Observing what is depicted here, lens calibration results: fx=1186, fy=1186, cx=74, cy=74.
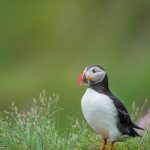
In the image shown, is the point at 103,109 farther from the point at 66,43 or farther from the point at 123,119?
the point at 66,43

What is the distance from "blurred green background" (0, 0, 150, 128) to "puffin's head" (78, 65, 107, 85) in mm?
11157

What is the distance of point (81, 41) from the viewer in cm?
2775

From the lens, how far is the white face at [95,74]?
1169 cm

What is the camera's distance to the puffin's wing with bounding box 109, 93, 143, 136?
11688 millimetres

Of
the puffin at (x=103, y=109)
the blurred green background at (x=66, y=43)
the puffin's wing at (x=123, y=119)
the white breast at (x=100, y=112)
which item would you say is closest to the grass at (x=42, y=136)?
the puffin's wing at (x=123, y=119)

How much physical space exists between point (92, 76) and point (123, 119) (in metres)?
0.55

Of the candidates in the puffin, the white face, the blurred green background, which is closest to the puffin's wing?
the puffin

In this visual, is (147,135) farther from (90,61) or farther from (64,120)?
(90,61)

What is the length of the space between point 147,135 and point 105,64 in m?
12.7

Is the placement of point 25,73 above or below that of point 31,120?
below

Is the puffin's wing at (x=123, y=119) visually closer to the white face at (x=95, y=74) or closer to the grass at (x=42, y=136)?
the white face at (x=95, y=74)

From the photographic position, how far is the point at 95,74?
11719 millimetres

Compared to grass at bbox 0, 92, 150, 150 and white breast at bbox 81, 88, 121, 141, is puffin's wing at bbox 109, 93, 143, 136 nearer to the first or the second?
white breast at bbox 81, 88, 121, 141

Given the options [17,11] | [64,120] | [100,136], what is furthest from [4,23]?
[100,136]
